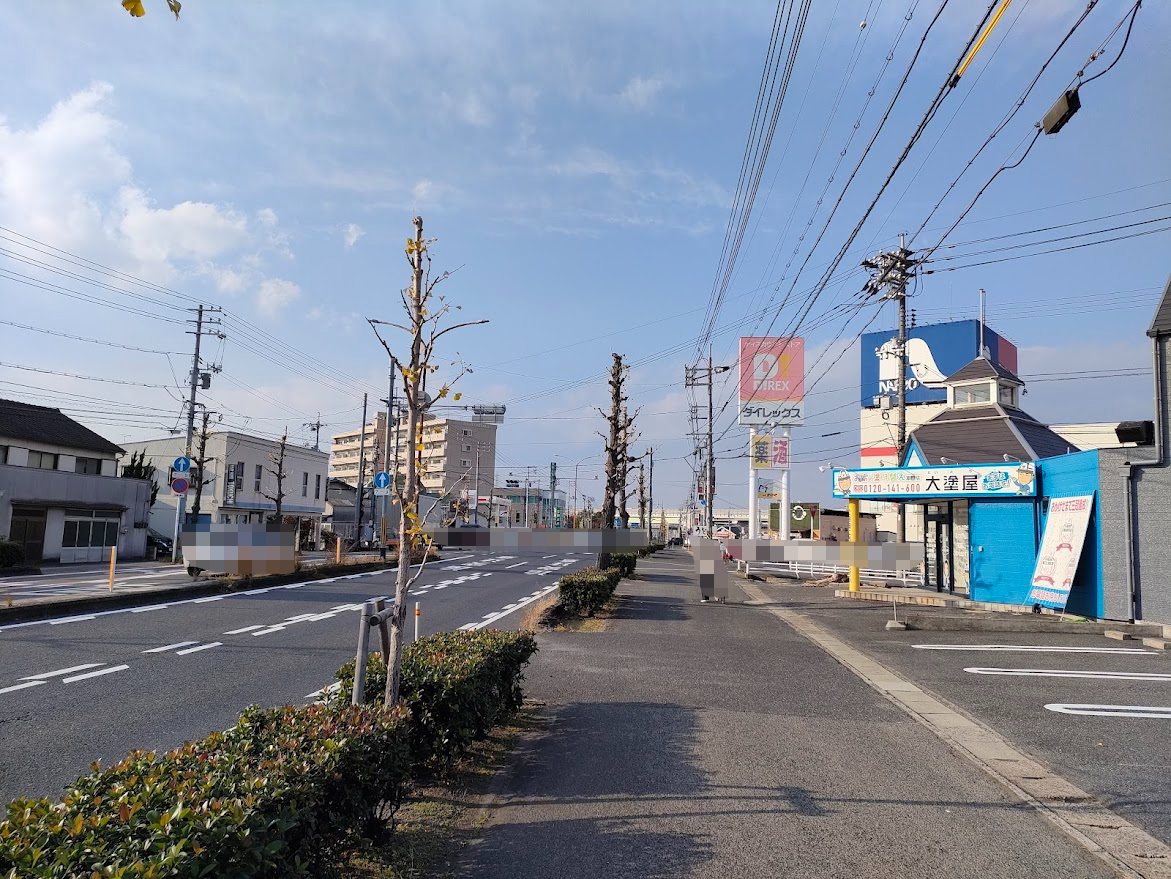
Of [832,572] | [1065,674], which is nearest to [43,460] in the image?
[832,572]

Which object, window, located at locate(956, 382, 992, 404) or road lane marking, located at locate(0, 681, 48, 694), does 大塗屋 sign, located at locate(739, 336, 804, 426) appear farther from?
road lane marking, located at locate(0, 681, 48, 694)

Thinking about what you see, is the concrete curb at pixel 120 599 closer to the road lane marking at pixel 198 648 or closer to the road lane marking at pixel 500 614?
the road lane marking at pixel 198 648

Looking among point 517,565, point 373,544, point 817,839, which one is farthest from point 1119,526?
point 373,544

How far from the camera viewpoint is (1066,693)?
9.02 m

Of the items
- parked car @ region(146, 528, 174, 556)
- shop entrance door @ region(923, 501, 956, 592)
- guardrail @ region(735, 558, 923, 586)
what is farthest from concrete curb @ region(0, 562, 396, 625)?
guardrail @ region(735, 558, 923, 586)

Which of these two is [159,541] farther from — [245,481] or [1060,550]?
[1060,550]

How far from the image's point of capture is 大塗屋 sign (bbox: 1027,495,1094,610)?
14.8m

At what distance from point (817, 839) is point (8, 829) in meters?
3.92

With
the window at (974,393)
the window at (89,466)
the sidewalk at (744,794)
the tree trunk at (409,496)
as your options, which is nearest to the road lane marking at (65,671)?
the sidewalk at (744,794)

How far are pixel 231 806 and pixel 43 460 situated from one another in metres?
36.1

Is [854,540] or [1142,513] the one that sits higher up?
[1142,513]

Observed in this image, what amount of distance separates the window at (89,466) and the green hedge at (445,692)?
112ft

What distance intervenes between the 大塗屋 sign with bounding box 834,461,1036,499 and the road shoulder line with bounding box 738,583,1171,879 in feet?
30.7

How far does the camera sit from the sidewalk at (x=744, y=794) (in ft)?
13.6
